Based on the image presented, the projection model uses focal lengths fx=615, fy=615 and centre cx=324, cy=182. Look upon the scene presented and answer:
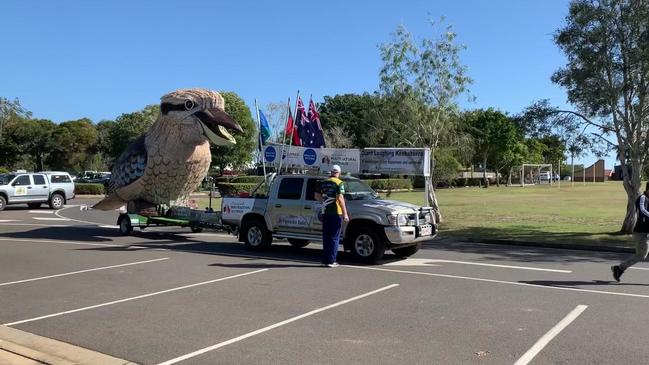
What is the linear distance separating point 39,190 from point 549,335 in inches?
1134

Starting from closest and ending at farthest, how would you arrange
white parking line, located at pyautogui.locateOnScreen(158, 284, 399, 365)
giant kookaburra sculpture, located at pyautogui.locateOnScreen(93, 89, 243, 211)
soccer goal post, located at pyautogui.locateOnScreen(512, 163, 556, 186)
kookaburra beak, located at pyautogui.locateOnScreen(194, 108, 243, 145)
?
white parking line, located at pyautogui.locateOnScreen(158, 284, 399, 365) → kookaburra beak, located at pyautogui.locateOnScreen(194, 108, 243, 145) → giant kookaburra sculpture, located at pyautogui.locateOnScreen(93, 89, 243, 211) → soccer goal post, located at pyautogui.locateOnScreen(512, 163, 556, 186)

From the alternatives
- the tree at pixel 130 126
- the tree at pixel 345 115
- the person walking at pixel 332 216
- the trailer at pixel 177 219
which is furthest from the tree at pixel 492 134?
the person walking at pixel 332 216

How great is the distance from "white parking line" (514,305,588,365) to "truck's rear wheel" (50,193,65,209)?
28227mm

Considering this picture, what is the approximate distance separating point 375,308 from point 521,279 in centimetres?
361

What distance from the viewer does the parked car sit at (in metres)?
29.0

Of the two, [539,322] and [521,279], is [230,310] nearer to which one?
[539,322]

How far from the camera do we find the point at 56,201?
30.9 m

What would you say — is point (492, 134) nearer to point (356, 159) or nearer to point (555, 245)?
point (356, 159)

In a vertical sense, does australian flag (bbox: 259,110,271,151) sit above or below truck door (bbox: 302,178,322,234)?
above

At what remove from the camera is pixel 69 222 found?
75.3 ft

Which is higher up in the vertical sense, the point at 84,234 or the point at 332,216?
the point at 332,216

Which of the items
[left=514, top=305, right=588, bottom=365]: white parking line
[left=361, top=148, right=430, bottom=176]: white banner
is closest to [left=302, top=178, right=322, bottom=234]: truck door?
[left=514, top=305, right=588, bottom=365]: white parking line

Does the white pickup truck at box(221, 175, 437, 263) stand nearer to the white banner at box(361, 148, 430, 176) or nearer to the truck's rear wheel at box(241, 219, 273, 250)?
the truck's rear wheel at box(241, 219, 273, 250)

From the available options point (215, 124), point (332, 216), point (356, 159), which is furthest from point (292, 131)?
point (332, 216)
